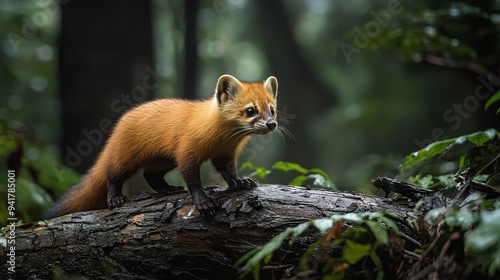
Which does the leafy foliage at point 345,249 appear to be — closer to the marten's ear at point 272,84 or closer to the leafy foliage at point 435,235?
the leafy foliage at point 435,235

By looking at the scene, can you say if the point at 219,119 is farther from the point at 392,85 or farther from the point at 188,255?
the point at 392,85

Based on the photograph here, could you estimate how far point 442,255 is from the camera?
3010 mm

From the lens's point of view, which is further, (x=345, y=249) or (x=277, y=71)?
(x=277, y=71)

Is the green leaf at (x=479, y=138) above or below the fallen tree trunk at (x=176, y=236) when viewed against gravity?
above

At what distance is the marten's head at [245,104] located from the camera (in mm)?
5194

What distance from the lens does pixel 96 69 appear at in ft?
30.0

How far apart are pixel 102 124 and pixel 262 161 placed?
28.3 feet

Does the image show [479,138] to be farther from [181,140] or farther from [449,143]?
Result: [181,140]

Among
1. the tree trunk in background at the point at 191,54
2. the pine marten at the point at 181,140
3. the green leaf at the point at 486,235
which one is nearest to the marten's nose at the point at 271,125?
the pine marten at the point at 181,140

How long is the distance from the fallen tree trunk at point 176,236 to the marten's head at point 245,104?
72cm

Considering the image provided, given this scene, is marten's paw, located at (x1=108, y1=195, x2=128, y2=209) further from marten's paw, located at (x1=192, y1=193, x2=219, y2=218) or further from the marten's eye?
the marten's eye

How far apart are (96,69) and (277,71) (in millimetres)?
9474

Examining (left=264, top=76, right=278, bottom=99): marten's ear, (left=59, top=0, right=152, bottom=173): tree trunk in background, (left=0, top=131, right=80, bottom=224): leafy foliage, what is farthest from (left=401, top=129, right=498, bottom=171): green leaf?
(left=59, top=0, right=152, bottom=173): tree trunk in background

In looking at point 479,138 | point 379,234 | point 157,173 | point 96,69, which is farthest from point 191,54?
point 379,234
